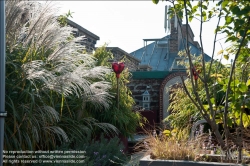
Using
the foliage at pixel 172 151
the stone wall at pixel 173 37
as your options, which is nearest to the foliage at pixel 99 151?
the foliage at pixel 172 151

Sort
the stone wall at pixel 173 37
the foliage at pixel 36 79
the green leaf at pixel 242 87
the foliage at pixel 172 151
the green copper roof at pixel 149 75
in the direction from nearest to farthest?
the green leaf at pixel 242 87 < the foliage at pixel 172 151 < the foliage at pixel 36 79 < the green copper roof at pixel 149 75 < the stone wall at pixel 173 37

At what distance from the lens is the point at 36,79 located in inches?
186

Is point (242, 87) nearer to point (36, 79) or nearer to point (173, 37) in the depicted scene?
point (36, 79)

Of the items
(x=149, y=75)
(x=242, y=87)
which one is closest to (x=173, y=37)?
(x=149, y=75)

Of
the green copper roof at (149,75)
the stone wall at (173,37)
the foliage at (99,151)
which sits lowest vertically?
the foliage at (99,151)

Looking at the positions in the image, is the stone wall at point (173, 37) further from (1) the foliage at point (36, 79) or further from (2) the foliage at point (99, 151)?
(1) the foliage at point (36, 79)

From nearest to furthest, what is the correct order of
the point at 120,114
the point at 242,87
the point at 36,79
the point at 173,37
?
the point at 242,87
the point at 36,79
the point at 120,114
the point at 173,37

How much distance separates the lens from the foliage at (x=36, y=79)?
434 cm

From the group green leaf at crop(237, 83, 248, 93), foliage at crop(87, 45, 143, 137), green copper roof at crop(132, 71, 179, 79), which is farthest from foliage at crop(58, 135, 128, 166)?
green copper roof at crop(132, 71, 179, 79)

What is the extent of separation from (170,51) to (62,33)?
636 inches

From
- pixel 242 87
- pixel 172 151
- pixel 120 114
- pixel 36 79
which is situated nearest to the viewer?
pixel 242 87

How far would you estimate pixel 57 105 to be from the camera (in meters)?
5.21

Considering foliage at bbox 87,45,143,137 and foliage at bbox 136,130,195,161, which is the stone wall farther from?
foliage at bbox 136,130,195,161

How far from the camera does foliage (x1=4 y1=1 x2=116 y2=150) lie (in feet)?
14.3
